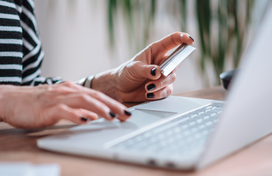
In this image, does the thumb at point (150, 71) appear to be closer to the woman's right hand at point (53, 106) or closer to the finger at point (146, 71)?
the finger at point (146, 71)

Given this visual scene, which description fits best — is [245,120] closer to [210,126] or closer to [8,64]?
[210,126]

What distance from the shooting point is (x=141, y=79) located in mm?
656

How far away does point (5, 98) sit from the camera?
410 mm

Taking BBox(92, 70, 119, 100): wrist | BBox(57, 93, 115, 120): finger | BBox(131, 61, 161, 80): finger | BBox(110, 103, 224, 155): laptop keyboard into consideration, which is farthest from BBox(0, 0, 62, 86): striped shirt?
BBox(110, 103, 224, 155): laptop keyboard

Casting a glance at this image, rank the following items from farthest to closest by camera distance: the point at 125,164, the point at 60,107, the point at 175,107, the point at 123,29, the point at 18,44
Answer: the point at 123,29 → the point at 18,44 → the point at 175,107 → the point at 60,107 → the point at 125,164

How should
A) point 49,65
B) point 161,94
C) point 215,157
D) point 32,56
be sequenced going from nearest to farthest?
point 215,157
point 161,94
point 32,56
point 49,65

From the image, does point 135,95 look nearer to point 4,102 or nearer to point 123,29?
point 4,102

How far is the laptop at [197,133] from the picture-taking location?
213mm

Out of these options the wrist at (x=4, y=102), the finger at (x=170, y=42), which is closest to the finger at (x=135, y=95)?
the finger at (x=170, y=42)

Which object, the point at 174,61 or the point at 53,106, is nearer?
the point at 53,106

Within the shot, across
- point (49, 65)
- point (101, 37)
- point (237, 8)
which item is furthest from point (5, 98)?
point (237, 8)

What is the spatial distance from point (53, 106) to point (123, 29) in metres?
0.99

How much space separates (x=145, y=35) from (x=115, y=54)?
176 millimetres

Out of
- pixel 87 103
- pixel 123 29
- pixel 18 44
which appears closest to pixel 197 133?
pixel 87 103
